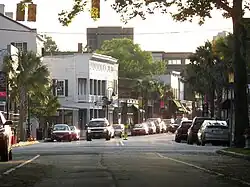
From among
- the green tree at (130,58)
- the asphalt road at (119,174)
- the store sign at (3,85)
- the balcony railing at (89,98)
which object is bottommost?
the asphalt road at (119,174)

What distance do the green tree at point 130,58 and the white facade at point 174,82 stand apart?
4010 mm

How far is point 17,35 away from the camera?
75250mm

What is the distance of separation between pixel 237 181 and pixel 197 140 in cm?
3000

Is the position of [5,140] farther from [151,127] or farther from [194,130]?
[151,127]

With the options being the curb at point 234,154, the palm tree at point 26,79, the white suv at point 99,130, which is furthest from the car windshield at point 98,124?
the curb at point 234,154

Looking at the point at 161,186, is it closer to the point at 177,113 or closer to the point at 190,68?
the point at 190,68

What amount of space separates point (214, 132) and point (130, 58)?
78750 mm

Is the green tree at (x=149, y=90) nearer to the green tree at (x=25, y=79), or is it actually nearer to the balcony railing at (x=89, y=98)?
the balcony railing at (x=89, y=98)

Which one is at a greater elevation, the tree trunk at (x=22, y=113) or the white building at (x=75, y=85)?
the white building at (x=75, y=85)

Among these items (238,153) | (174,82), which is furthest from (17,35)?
(174,82)

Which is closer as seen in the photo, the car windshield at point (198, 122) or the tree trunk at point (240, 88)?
the tree trunk at point (240, 88)

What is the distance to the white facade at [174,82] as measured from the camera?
129 m

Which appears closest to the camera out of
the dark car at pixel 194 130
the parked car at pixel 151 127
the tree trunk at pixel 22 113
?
the dark car at pixel 194 130

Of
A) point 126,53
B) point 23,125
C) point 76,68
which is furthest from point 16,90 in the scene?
point 126,53
